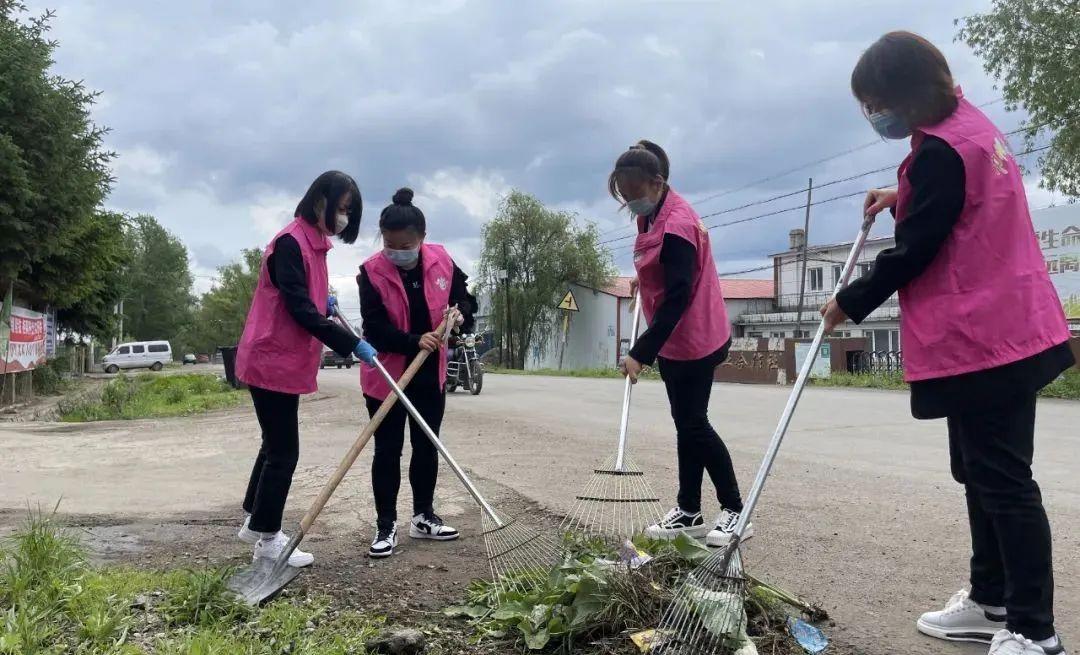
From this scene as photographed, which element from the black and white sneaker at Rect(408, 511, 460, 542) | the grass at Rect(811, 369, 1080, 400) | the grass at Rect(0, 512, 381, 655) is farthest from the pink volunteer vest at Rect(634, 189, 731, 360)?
the grass at Rect(811, 369, 1080, 400)

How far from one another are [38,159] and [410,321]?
12.2 metres

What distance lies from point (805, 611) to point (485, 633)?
1073 millimetres

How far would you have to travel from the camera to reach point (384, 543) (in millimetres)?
3650

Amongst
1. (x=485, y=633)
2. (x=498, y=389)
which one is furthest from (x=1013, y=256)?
(x=498, y=389)

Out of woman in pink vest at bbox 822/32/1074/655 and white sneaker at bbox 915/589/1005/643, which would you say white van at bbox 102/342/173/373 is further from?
woman in pink vest at bbox 822/32/1074/655

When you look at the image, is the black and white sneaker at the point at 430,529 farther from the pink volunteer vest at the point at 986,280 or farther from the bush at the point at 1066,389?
the bush at the point at 1066,389

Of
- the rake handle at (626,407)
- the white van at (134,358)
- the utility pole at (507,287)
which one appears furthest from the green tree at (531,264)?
the rake handle at (626,407)

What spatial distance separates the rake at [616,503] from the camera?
11.3ft

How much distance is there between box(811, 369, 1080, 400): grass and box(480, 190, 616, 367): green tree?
70.9 feet

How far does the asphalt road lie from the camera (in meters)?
3.19

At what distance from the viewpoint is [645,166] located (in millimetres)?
3617

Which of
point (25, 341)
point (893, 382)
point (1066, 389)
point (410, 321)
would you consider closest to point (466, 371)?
point (25, 341)

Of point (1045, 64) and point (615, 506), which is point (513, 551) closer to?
point (615, 506)

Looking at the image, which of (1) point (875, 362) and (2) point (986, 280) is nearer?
(2) point (986, 280)
